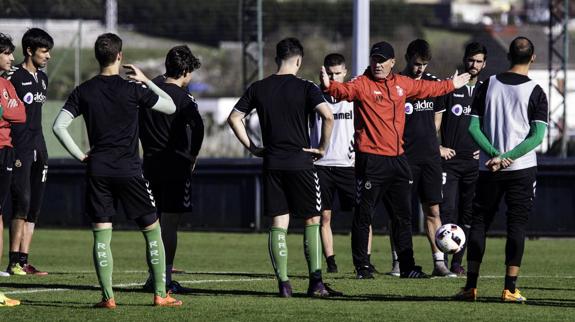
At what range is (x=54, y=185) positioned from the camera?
22891 millimetres

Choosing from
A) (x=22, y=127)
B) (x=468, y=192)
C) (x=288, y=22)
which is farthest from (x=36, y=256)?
(x=288, y=22)

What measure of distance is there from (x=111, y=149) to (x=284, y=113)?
168 centimetres

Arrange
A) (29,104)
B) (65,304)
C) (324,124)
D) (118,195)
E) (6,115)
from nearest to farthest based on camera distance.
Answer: (118,195) → (65,304) → (324,124) → (6,115) → (29,104)

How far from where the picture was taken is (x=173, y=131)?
12.4 meters

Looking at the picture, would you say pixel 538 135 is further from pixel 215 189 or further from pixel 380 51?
pixel 215 189

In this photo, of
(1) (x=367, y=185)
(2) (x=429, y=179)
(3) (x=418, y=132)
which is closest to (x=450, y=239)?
(1) (x=367, y=185)

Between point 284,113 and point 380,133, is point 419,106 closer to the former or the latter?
point 380,133

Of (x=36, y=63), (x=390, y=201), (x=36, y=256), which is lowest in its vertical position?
(x=36, y=256)

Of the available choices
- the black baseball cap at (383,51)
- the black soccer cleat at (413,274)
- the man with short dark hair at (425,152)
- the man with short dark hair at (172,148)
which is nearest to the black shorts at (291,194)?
the man with short dark hair at (172,148)

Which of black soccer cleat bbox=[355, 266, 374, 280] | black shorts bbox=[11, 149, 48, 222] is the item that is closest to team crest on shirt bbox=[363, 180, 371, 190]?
black soccer cleat bbox=[355, 266, 374, 280]

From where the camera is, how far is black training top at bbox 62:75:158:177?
35.1 feet

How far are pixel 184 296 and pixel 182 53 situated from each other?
2.26m

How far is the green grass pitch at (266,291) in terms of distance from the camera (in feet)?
34.2

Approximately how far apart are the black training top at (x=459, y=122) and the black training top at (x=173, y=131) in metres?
3.64
